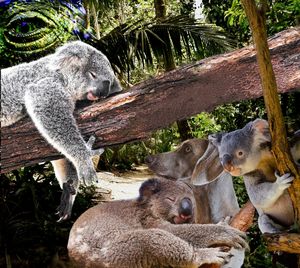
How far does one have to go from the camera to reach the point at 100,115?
2012mm

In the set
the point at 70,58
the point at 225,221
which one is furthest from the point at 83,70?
the point at 225,221

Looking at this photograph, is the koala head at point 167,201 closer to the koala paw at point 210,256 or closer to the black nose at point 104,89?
the koala paw at point 210,256

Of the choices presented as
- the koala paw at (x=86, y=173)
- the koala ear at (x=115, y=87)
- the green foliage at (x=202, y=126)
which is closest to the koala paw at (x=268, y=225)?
the koala paw at (x=86, y=173)

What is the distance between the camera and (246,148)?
1813 mm

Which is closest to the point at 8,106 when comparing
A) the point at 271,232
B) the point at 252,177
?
the point at 252,177

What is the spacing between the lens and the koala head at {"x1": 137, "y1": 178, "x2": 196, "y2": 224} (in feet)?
6.09

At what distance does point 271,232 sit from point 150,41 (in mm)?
1203

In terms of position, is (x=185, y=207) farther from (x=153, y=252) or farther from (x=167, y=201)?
(x=153, y=252)

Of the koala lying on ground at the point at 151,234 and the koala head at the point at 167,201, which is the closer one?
the koala lying on ground at the point at 151,234

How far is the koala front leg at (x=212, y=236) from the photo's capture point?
1.72 meters

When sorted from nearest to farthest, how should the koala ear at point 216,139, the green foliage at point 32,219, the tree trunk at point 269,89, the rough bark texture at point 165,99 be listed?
the tree trunk at point 269,89, the koala ear at point 216,139, the rough bark texture at point 165,99, the green foliage at point 32,219

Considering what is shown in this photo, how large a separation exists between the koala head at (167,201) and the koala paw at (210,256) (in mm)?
203

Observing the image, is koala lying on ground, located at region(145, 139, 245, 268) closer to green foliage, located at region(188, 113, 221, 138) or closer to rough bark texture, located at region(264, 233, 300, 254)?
rough bark texture, located at region(264, 233, 300, 254)

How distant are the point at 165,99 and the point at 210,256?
2.20 ft
